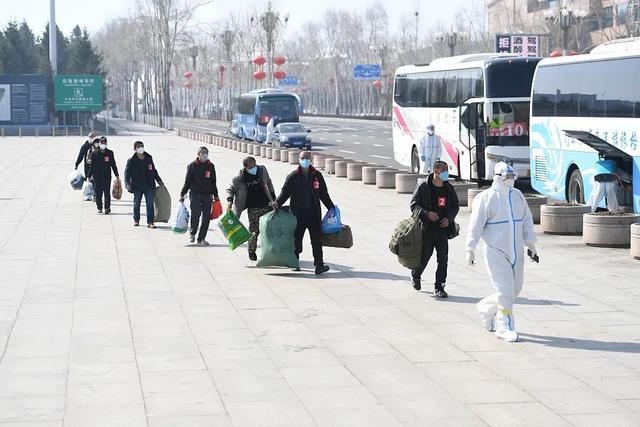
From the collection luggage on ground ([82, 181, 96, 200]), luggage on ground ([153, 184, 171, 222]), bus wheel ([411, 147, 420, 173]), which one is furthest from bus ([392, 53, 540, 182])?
luggage on ground ([82, 181, 96, 200])

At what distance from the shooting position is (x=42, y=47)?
116 m

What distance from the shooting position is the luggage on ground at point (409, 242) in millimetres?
13875

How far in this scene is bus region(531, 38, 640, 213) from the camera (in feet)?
66.0

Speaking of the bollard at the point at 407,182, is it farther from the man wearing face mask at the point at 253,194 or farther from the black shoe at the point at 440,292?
the black shoe at the point at 440,292

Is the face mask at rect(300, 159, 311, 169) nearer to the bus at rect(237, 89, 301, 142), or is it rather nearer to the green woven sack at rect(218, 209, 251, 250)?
the green woven sack at rect(218, 209, 251, 250)

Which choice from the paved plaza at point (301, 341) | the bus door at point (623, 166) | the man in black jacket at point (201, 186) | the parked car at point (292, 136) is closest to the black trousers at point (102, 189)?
the paved plaza at point (301, 341)

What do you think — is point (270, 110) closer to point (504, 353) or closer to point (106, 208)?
point (106, 208)

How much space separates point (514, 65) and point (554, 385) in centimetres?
2006

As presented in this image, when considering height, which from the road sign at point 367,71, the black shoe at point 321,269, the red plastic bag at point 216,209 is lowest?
the black shoe at point 321,269

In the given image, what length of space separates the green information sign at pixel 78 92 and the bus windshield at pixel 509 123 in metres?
63.7

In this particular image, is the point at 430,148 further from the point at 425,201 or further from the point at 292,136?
the point at 292,136

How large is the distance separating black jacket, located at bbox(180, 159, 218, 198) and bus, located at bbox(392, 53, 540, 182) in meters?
10.1

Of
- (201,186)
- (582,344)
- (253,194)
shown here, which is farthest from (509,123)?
(582,344)

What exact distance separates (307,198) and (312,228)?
383mm
